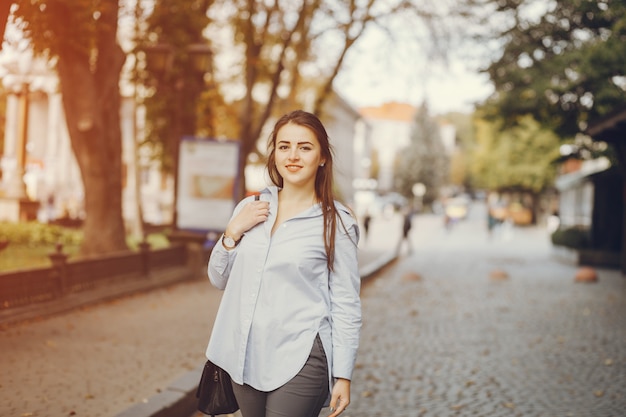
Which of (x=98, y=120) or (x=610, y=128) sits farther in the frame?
(x=610, y=128)

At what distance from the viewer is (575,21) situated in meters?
21.4

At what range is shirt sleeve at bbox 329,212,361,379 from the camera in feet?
10.2

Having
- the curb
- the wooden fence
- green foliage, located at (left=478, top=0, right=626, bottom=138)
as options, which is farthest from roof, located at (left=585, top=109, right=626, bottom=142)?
the curb

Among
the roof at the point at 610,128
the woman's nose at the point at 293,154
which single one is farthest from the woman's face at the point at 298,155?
the roof at the point at 610,128

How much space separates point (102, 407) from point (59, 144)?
41607mm

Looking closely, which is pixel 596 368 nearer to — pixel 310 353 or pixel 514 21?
pixel 310 353

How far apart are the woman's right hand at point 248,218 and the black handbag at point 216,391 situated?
53 centimetres

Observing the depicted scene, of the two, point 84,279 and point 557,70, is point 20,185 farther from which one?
point 557,70

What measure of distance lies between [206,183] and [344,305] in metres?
13.8

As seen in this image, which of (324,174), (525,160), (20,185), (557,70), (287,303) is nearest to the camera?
(287,303)

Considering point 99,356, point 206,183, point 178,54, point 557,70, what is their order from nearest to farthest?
point 99,356, point 206,183, point 178,54, point 557,70

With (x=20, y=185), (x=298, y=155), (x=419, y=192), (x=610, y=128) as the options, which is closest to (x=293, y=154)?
(x=298, y=155)

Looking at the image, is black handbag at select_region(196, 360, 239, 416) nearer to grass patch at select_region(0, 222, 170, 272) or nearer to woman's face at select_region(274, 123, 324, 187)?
woman's face at select_region(274, 123, 324, 187)

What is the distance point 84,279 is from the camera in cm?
1215
